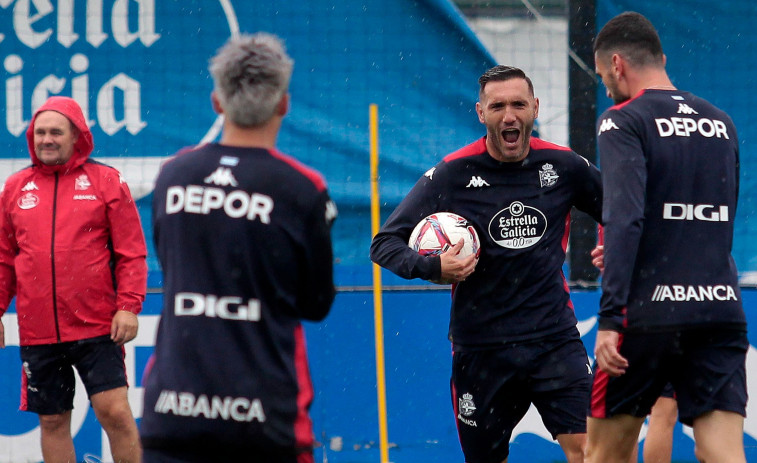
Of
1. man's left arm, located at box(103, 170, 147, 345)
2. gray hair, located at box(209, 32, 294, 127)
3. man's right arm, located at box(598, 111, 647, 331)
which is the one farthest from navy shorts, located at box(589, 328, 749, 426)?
man's left arm, located at box(103, 170, 147, 345)

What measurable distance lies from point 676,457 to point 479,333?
8.62ft

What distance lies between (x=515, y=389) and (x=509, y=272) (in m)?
0.55

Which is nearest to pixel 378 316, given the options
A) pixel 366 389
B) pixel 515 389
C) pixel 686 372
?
pixel 366 389

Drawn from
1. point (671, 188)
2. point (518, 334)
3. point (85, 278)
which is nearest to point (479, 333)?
point (518, 334)

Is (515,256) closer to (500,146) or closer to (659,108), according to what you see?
(500,146)

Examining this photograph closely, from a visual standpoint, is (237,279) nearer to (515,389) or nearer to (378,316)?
(515,389)

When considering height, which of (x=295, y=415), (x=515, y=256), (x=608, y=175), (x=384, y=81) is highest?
(x=384, y=81)

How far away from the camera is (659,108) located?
383 cm

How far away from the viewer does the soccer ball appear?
14.6ft

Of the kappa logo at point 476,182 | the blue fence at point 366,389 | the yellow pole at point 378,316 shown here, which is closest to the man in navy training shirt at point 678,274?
the kappa logo at point 476,182

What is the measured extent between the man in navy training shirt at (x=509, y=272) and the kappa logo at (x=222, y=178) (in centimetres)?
182

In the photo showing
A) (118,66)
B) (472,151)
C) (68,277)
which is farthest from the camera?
(118,66)

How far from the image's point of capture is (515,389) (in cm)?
461

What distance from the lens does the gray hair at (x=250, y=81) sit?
9.05 feet
